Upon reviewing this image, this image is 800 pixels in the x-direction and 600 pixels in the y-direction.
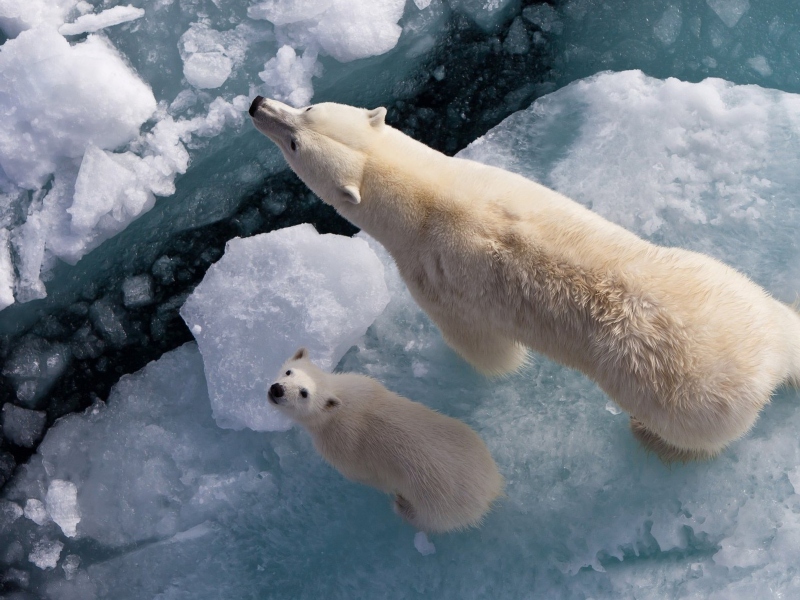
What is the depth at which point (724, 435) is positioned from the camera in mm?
2811

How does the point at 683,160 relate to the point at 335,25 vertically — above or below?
below

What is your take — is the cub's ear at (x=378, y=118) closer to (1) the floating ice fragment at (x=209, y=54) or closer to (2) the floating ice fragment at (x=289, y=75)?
(2) the floating ice fragment at (x=289, y=75)

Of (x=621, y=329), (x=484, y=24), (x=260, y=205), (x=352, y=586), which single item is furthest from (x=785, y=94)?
(x=352, y=586)

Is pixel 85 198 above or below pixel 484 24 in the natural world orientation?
below

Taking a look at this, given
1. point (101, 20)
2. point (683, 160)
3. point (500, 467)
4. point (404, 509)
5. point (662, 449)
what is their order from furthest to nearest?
point (101, 20), point (683, 160), point (500, 467), point (404, 509), point (662, 449)

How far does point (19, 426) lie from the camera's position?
3945mm

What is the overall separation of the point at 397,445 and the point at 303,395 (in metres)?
0.43

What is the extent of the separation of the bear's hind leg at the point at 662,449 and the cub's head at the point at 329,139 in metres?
1.51

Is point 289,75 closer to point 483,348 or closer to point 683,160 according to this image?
point 483,348

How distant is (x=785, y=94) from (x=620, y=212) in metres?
1.08

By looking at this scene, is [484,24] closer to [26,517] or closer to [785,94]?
[785,94]

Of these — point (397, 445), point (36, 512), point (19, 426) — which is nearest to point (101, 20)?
point (19, 426)

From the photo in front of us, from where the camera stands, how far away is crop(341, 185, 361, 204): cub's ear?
2965 mm

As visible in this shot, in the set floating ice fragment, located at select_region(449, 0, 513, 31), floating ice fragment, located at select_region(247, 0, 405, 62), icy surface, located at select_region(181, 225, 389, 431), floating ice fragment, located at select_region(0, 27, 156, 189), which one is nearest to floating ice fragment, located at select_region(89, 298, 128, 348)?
icy surface, located at select_region(181, 225, 389, 431)
